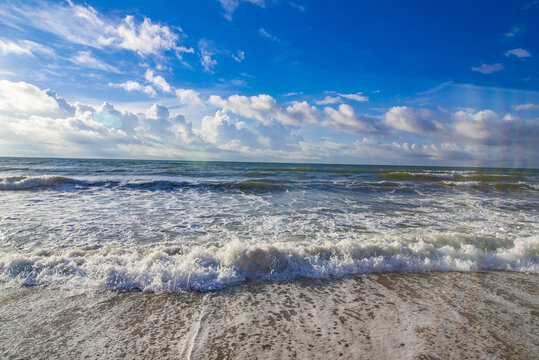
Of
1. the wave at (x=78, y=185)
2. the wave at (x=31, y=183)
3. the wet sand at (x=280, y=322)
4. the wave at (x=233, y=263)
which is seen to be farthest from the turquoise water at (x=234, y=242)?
the wave at (x=31, y=183)

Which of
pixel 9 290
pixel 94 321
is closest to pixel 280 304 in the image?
pixel 94 321

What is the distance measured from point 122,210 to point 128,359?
781 cm

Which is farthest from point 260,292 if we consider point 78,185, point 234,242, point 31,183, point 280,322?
point 31,183

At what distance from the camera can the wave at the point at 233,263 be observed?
3.59m

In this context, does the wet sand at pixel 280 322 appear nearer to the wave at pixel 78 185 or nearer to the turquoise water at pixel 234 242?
the turquoise water at pixel 234 242

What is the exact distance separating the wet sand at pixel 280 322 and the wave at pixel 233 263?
0.26 meters

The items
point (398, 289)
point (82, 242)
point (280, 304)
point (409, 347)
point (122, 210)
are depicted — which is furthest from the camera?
point (122, 210)

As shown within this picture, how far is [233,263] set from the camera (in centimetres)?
405

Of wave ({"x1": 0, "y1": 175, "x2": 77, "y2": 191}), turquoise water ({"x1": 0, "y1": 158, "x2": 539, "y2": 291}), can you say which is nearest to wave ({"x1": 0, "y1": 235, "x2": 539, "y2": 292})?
turquoise water ({"x1": 0, "y1": 158, "x2": 539, "y2": 291})

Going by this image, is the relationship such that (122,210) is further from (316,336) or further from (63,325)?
(316,336)

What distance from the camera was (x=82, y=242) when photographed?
5.41 m

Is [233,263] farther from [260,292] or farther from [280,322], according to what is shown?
[280,322]

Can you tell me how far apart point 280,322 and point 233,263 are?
1.52 m

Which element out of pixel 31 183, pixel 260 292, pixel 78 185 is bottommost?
pixel 260 292
